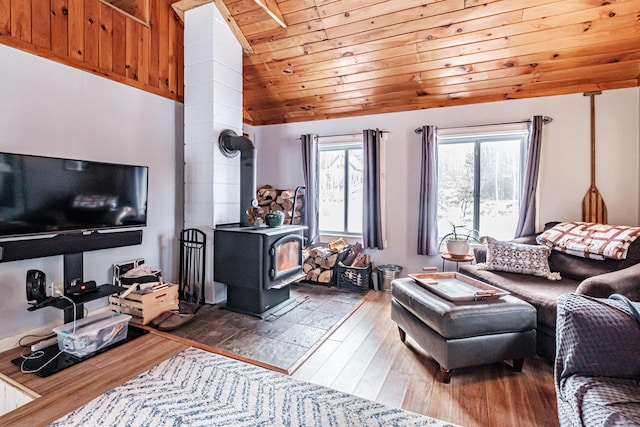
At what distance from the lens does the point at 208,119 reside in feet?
11.2

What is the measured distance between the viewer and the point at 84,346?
7.57 ft

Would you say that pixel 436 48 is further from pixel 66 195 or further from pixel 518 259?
pixel 66 195

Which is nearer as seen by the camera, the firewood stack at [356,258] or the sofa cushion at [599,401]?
the sofa cushion at [599,401]

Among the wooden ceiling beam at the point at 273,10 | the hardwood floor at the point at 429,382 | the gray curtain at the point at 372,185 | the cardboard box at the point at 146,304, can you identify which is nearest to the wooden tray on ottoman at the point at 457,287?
the hardwood floor at the point at 429,382

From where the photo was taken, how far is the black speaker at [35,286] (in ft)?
7.52

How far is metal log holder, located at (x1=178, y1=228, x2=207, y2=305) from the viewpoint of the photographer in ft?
11.4

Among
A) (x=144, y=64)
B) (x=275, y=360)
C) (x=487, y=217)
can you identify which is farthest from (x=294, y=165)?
(x=275, y=360)

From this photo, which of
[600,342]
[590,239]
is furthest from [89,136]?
[590,239]

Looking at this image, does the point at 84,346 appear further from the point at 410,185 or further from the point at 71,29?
the point at 410,185

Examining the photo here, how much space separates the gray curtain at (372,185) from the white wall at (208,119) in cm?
173

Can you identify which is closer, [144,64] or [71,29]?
[71,29]

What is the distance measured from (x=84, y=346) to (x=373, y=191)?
131 inches

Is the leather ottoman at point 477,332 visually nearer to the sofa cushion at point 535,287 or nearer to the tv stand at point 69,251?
the sofa cushion at point 535,287

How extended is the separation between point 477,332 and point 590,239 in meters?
1.73
